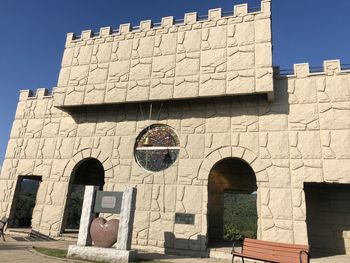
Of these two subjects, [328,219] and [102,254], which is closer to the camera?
[102,254]

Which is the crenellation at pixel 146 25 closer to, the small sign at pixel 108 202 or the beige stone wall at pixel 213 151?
the beige stone wall at pixel 213 151

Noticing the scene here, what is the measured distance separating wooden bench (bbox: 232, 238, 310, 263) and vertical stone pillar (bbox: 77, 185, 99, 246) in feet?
16.8

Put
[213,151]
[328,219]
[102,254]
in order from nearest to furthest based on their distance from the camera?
[102,254], [213,151], [328,219]

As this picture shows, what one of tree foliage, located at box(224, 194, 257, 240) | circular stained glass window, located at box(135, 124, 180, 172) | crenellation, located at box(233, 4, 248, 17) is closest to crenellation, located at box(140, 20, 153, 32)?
crenellation, located at box(233, 4, 248, 17)

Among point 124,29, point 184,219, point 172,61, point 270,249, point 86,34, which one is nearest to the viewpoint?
point 270,249

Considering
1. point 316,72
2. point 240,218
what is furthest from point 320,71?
point 240,218

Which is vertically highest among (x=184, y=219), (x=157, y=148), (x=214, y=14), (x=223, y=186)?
(x=214, y=14)

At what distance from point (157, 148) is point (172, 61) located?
13.8 feet

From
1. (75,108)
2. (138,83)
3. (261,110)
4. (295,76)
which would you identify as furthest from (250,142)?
(75,108)

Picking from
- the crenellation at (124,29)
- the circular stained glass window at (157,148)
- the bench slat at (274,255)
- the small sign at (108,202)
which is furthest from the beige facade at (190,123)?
the small sign at (108,202)

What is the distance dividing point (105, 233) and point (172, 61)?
8.25m

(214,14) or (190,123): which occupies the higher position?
(214,14)

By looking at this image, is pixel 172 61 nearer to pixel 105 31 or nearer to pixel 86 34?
pixel 105 31

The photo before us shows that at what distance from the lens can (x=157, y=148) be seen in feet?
45.1
